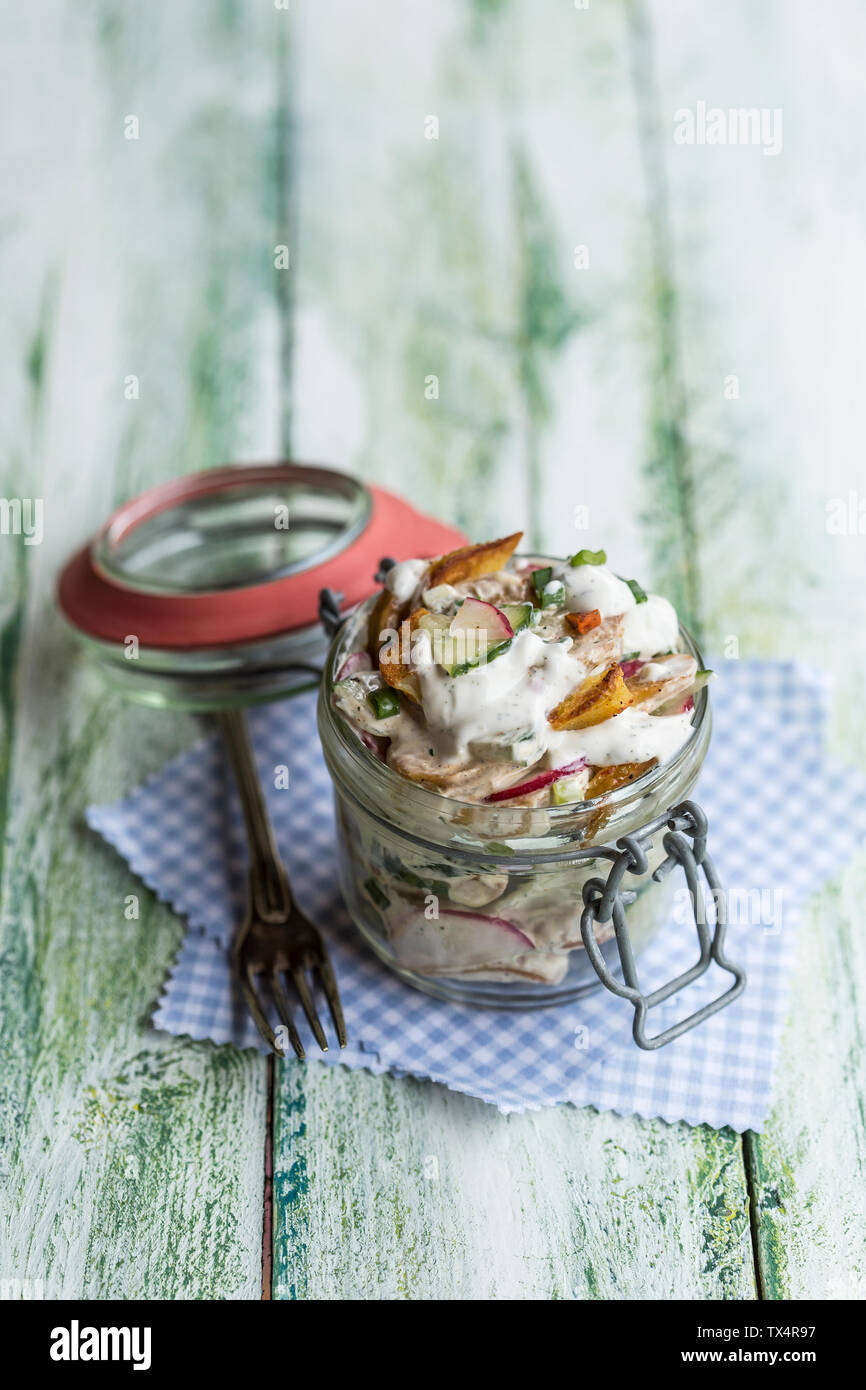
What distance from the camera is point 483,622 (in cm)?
130

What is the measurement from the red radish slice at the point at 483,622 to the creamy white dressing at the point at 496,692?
22mm

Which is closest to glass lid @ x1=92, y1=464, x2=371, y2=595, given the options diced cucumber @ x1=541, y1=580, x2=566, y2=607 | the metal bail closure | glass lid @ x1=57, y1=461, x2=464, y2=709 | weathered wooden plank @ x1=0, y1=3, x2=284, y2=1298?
glass lid @ x1=57, y1=461, x2=464, y2=709

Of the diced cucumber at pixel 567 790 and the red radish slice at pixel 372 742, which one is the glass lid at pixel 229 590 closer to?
the red radish slice at pixel 372 742

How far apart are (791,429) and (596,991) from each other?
121cm

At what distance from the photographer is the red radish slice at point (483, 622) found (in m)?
1.29

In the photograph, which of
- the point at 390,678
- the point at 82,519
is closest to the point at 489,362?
the point at 82,519

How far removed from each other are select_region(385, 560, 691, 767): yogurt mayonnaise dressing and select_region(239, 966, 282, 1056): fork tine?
35 centimetres

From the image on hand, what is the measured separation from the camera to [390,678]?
50.7 inches

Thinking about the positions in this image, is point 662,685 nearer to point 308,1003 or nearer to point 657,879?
point 657,879

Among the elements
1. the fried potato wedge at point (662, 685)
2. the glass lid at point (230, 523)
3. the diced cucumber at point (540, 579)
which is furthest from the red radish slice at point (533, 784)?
the glass lid at point (230, 523)

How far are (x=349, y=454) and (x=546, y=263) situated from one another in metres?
0.63

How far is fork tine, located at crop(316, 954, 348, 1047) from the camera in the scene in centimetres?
140

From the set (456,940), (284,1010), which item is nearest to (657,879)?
(456,940)

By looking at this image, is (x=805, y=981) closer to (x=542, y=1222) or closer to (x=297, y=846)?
(x=542, y=1222)
